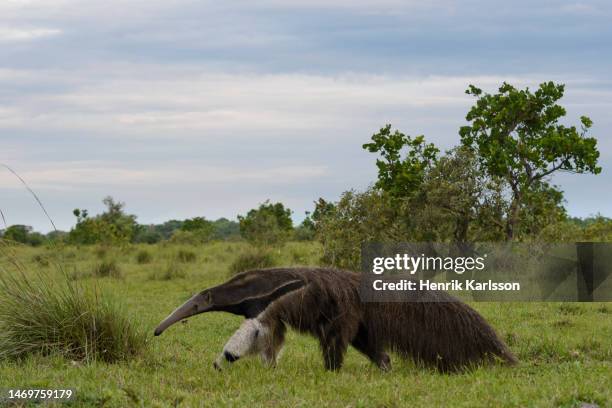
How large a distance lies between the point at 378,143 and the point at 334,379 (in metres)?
11.3

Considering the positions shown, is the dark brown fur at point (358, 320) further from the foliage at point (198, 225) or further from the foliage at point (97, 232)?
the foliage at point (198, 225)

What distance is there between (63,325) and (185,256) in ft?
56.3

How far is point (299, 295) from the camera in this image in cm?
693

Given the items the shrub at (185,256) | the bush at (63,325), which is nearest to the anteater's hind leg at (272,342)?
the bush at (63,325)

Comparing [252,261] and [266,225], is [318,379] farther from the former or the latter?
[266,225]

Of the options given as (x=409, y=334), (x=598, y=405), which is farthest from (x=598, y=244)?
(x=598, y=405)

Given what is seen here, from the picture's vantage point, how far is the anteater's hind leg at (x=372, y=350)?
712 centimetres

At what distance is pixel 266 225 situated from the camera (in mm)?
30344

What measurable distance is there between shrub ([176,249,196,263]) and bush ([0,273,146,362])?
16649 millimetres

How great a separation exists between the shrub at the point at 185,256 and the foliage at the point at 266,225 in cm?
235

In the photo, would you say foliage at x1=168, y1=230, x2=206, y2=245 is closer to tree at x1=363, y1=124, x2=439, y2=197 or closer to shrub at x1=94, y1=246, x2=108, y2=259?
shrub at x1=94, y1=246, x2=108, y2=259

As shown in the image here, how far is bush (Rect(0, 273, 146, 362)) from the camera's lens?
287 inches

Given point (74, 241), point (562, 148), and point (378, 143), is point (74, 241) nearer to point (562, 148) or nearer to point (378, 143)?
point (378, 143)

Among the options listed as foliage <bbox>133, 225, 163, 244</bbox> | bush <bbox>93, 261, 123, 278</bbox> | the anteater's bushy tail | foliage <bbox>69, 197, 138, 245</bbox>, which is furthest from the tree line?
foliage <bbox>133, 225, 163, 244</bbox>
